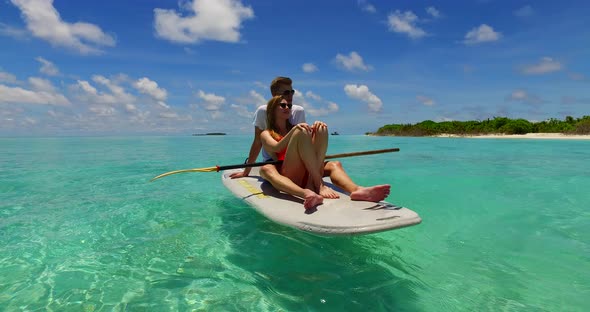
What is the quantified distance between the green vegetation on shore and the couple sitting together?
142 feet

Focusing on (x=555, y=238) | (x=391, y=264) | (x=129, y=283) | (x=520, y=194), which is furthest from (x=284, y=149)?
(x=520, y=194)

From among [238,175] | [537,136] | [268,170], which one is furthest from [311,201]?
[537,136]

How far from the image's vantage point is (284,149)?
3.52 m

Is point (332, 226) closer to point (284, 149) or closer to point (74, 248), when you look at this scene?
point (284, 149)

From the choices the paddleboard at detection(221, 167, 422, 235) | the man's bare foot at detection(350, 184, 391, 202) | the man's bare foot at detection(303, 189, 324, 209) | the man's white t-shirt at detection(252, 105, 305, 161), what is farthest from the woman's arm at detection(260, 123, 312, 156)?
the man's bare foot at detection(350, 184, 391, 202)

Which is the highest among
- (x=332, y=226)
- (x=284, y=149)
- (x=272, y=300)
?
(x=284, y=149)

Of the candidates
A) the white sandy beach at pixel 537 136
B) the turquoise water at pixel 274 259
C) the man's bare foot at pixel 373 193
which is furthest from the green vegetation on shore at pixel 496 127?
the man's bare foot at pixel 373 193

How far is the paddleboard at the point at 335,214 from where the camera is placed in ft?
7.79

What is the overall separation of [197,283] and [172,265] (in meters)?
0.44

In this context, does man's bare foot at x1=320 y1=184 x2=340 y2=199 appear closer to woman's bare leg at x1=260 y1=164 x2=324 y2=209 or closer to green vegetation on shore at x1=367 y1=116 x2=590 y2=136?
woman's bare leg at x1=260 y1=164 x2=324 y2=209

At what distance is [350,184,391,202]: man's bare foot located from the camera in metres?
2.88

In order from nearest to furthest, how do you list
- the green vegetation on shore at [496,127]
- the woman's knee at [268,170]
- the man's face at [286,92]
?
the woman's knee at [268,170]
the man's face at [286,92]
the green vegetation on shore at [496,127]

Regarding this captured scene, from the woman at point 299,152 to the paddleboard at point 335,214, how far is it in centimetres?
13

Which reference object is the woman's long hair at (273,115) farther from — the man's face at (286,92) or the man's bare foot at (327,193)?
the man's bare foot at (327,193)
